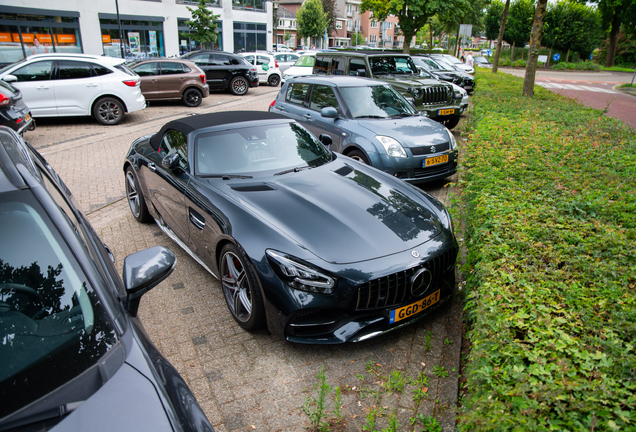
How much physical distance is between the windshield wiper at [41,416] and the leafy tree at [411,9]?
24.9m

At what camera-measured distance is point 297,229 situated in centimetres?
333

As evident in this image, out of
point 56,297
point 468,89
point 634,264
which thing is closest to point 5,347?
point 56,297

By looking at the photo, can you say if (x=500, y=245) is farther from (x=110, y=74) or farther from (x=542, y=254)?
(x=110, y=74)

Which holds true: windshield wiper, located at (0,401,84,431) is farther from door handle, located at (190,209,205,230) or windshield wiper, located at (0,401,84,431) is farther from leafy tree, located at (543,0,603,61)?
leafy tree, located at (543,0,603,61)

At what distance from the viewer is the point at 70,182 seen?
24.2 ft

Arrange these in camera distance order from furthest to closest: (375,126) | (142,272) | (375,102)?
1. (375,102)
2. (375,126)
3. (142,272)

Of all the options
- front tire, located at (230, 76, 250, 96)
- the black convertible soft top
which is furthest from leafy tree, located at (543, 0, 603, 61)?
the black convertible soft top

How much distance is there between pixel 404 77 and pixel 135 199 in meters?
7.79

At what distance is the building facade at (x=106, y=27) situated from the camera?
80.6 ft

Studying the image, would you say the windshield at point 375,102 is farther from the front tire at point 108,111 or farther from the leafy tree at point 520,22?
the leafy tree at point 520,22

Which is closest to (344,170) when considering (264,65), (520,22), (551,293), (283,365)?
(283,365)

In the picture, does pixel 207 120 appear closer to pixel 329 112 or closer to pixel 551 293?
pixel 329 112

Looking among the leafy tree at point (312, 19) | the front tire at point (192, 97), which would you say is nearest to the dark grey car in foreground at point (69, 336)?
the front tire at point (192, 97)

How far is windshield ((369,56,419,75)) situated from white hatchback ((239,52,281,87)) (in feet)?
38.1
